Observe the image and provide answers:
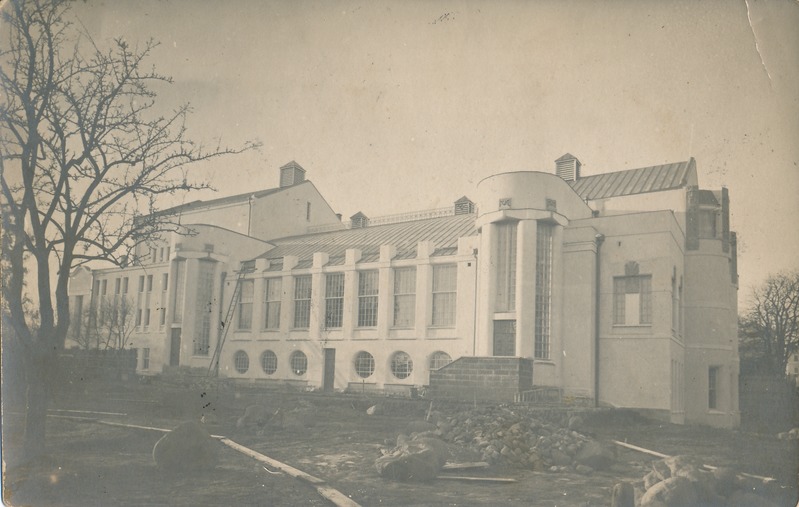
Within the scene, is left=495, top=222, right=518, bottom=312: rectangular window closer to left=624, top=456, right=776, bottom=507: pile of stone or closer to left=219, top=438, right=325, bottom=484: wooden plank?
left=624, top=456, right=776, bottom=507: pile of stone

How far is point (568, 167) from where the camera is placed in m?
7.37

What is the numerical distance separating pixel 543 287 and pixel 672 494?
259 cm

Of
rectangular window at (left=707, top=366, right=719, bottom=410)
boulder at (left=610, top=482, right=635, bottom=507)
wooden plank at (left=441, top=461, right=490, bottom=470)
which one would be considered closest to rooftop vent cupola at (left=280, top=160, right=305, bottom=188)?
wooden plank at (left=441, top=461, right=490, bottom=470)

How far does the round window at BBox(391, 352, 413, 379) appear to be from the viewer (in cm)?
767

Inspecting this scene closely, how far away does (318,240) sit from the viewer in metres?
8.13

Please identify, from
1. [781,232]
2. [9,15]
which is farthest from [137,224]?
[781,232]

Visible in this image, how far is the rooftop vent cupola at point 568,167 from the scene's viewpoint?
7.30m

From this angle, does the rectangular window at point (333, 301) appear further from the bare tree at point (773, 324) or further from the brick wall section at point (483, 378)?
the bare tree at point (773, 324)

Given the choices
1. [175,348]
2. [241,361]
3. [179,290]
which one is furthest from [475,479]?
[179,290]

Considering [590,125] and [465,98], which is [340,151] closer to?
[465,98]

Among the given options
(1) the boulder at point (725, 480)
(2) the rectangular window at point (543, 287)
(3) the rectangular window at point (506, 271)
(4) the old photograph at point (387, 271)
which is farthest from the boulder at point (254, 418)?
(1) the boulder at point (725, 480)

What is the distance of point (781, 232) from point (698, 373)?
1.76m

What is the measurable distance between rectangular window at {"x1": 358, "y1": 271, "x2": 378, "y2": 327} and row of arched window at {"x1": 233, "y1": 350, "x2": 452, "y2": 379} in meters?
0.39

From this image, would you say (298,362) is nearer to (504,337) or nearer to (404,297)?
(404,297)
